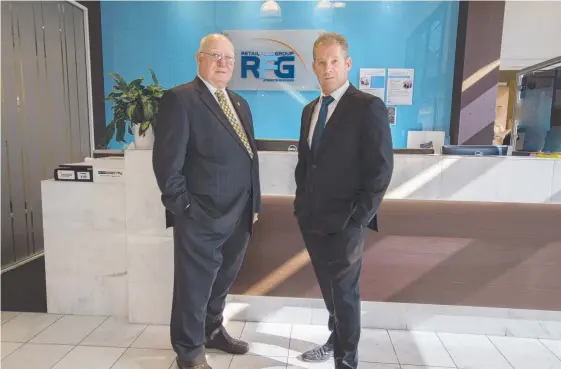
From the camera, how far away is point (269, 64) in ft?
16.4

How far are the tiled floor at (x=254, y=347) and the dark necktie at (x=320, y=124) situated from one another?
52.5 inches

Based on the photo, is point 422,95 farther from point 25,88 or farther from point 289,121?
point 25,88

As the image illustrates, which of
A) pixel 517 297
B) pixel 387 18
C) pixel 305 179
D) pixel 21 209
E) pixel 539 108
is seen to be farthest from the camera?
pixel 387 18

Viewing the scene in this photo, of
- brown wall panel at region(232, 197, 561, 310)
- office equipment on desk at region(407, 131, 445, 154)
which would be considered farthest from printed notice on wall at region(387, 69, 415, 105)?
brown wall panel at region(232, 197, 561, 310)

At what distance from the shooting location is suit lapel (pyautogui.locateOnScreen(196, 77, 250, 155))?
6.87 ft

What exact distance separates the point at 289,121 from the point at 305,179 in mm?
3096

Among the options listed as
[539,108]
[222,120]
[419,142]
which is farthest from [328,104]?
[419,142]

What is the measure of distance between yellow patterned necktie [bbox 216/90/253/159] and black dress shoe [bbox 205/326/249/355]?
1169 mm

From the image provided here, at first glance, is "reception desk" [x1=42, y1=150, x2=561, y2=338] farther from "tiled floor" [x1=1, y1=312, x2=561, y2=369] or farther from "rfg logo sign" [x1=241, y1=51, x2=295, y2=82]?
"rfg logo sign" [x1=241, y1=51, x2=295, y2=82]

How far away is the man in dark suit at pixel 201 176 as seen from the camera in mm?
2027

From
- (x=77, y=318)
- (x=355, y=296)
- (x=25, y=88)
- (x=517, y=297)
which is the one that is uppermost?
(x=25, y=88)

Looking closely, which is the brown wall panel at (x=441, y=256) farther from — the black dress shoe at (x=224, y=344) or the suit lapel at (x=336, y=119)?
the suit lapel at (x=336, y=119)

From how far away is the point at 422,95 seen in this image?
496 cm

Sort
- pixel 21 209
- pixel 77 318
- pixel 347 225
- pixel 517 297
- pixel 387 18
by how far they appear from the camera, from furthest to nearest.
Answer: pixel 387 18, pixel 21 209, pixel 77 318, pixel 517 297, pixel 347 225
